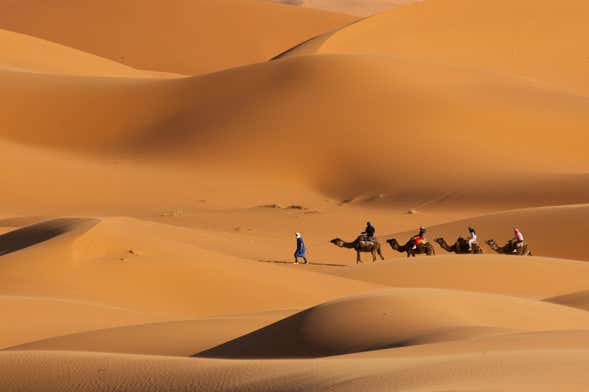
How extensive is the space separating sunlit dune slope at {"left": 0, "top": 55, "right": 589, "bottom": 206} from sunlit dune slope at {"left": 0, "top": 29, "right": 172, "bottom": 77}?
15.2 metres

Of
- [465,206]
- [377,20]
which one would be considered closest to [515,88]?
[465,206]

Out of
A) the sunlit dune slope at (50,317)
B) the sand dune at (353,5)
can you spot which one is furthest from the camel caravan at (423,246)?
the sand dune at (353,5)

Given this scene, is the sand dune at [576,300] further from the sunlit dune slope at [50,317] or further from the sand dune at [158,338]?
the sunlit dune slope at [50,317]

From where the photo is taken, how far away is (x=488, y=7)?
7188 centimetres

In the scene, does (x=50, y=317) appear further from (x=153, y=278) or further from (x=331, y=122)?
(x=331, y=122)

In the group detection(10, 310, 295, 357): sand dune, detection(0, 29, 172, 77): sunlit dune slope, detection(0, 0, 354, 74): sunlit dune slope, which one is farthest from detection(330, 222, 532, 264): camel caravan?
detection(0, 0, 354, 74): sunlit dune slope

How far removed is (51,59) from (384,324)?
191 feet

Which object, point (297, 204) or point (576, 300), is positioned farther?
point (297, 204)

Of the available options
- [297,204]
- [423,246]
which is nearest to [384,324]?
[423,246]

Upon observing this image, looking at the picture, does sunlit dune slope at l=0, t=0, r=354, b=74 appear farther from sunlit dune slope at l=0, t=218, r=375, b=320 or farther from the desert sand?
sunlit dune slope at l=0, t=218, r=375, b=320

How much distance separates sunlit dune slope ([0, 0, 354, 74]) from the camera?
3406 inches

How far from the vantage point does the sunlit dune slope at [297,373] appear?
753 centimetres

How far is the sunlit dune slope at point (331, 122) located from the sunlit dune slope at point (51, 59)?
49.9ft

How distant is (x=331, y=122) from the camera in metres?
44.6
